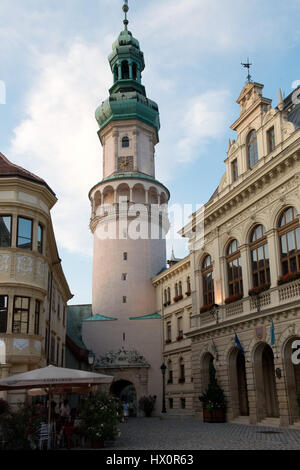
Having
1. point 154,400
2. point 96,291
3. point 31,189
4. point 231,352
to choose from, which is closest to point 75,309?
point 96,291

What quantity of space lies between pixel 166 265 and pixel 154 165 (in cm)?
1247

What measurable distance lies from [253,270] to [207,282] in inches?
251

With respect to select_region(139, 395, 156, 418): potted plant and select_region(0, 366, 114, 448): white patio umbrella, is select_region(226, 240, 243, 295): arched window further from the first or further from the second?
select_region(139, 395, 156, 418): potted plant

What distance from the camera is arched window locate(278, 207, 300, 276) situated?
87.7 feet

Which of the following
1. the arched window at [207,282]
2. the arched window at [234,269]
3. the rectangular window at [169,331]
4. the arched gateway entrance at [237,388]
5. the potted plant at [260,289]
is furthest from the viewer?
the rectangular window at [169,331]

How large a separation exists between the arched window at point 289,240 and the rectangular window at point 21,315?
44.9ft

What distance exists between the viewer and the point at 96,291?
188 feet

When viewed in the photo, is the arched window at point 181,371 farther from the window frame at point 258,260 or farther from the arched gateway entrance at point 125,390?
the window frame at point 258,260

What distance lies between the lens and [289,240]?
27.4 m

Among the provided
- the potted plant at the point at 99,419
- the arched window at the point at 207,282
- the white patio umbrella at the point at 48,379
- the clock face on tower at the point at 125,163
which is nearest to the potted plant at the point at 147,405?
the arched window at the point at 207,282

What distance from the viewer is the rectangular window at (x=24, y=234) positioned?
81.2ft

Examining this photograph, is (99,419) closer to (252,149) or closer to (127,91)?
(252,149)

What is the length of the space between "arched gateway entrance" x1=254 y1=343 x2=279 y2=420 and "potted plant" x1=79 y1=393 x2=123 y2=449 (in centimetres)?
1147

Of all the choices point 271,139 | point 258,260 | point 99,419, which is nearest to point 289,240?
point 258,260
